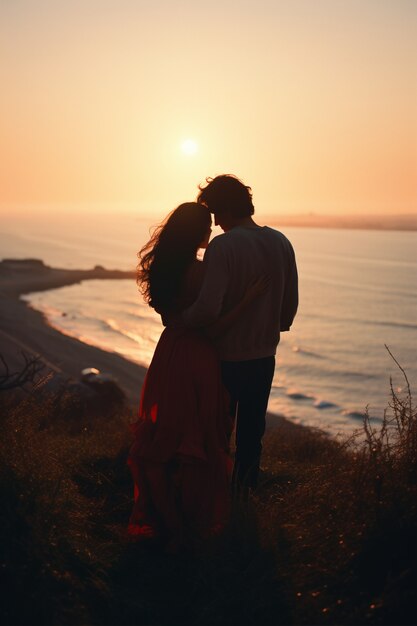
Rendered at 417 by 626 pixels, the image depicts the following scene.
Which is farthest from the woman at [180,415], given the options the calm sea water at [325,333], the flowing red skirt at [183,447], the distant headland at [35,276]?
the distant headland at [35,276]

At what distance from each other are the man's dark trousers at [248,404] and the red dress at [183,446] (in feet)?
0.30

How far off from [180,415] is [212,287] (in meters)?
0.86

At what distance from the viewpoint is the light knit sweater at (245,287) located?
374cm

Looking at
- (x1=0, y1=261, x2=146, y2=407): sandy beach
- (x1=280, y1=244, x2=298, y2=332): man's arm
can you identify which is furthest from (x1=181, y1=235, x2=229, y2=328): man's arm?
(x1=0, y1=261, x2=146, y2=407): sandy beach

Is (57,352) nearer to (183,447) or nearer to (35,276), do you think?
(183,447)

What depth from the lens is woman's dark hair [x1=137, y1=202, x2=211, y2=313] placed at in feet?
12.4

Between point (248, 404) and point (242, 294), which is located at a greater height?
point (242, 294)

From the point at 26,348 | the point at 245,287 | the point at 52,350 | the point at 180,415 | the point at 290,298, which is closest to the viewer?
the point at 245,287

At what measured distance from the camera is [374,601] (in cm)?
277

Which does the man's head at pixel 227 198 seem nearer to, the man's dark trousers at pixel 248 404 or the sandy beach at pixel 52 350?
the man's dark trousers at pixel 248 404

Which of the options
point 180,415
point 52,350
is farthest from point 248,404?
point 52,350

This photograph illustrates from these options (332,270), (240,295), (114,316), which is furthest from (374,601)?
(332,270)

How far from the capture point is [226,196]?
380cm

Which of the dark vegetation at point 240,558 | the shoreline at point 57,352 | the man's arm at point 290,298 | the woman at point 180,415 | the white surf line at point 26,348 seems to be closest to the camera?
the dark vegetation at point 240,558
